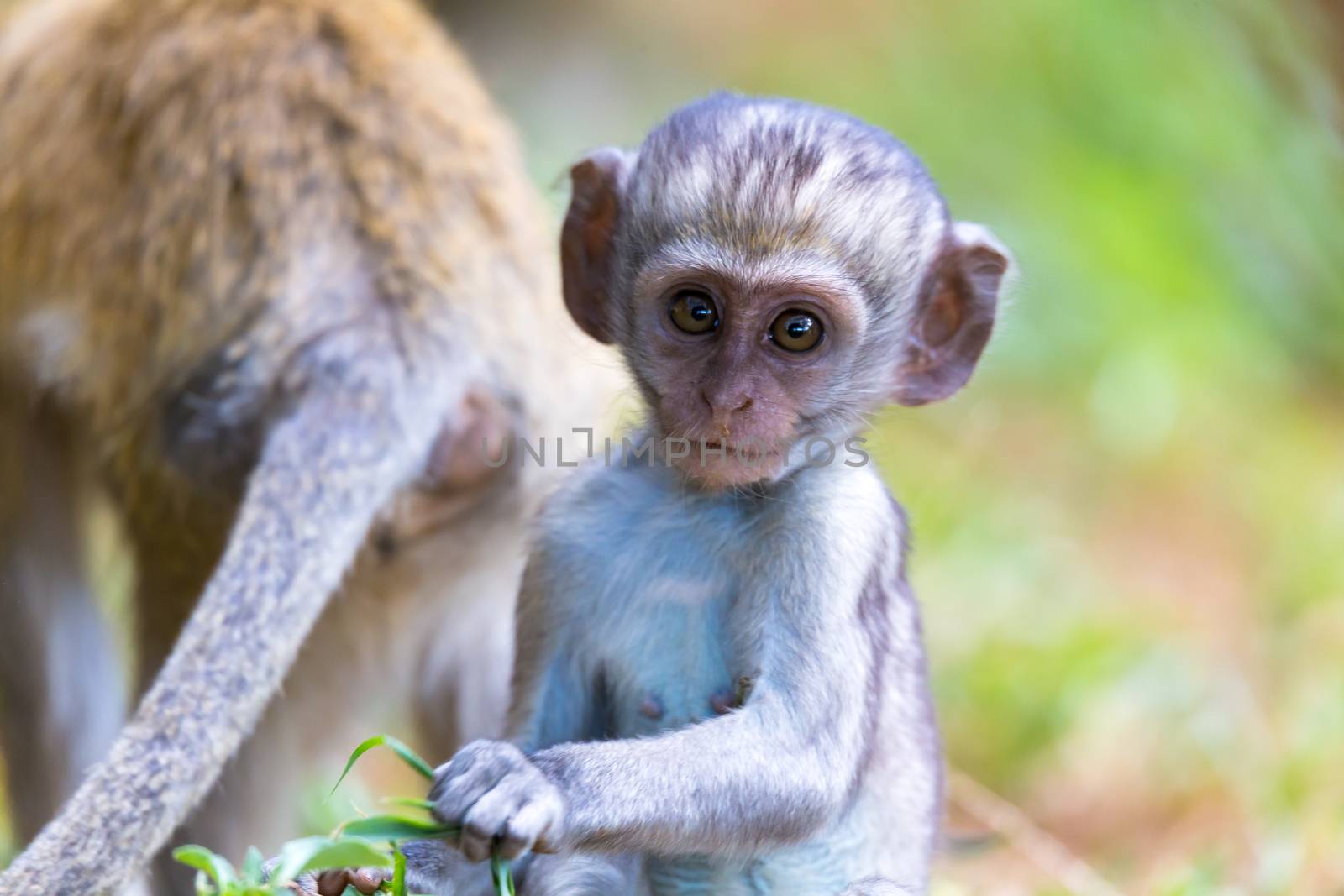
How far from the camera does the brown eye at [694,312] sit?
3408mm

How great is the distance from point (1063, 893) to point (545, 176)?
570 cm

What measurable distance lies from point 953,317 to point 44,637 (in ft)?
9.88

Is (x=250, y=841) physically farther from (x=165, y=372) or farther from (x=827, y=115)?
(x=827, y=115)

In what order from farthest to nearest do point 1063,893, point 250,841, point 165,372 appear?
point 250,841 → point 1063,893 → point 165,372

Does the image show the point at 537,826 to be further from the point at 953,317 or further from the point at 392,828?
the point at 953,317

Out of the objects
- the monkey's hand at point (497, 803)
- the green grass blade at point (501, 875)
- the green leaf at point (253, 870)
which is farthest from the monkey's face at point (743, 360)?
the green leaf at point (253, 870)

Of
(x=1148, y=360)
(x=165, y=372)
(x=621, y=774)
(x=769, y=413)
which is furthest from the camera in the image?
(x=1148, y=360)

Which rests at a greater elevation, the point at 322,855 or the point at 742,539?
the point at 742,539

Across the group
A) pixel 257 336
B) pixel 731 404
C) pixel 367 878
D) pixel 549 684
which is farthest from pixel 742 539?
pixel 257 336

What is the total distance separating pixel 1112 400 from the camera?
30.5 ft

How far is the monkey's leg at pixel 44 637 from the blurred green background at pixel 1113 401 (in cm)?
251

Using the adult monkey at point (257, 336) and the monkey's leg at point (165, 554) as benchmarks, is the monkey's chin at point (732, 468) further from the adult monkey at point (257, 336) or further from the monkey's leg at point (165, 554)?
the monkey's leg at point (165, 554)

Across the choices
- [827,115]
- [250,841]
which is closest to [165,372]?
[250,841]

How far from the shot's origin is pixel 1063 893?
4863mm
